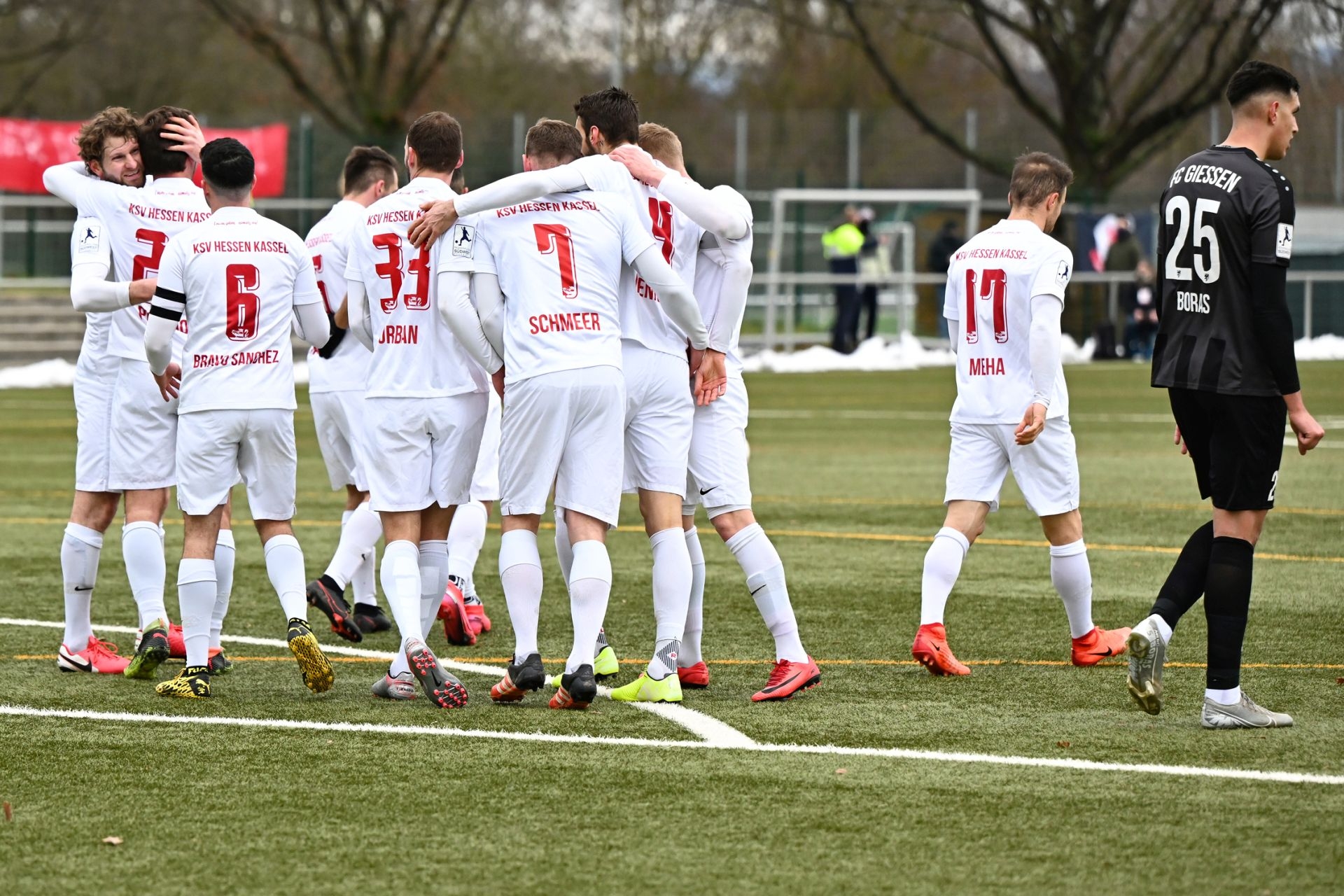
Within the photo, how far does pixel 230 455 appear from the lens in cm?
694

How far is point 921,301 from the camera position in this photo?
33125 millimetres

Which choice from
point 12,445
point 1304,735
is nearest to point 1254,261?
point 1304,735

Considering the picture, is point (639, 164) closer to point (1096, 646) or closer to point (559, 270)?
point (559, 270)

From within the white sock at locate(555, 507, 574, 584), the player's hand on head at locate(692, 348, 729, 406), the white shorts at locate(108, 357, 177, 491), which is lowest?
the white sock at locate(555, 507, 574, 584)

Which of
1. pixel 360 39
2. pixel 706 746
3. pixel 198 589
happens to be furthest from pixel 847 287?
pixel 706 746

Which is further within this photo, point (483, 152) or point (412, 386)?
point (483, 152)

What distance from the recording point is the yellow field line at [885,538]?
10602 mm

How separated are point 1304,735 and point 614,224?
276 cm

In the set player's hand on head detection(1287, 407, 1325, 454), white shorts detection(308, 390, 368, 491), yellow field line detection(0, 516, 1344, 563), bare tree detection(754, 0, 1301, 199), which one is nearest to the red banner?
bare tree detection(754, 0, 1301, 199)

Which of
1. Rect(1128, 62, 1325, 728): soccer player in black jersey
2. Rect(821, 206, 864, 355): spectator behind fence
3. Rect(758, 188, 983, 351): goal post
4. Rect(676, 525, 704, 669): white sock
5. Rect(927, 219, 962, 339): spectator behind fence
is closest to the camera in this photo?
Rect(1128, 62, 1325, 728): soccer player in black jersey

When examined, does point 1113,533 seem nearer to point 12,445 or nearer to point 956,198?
point 12,445

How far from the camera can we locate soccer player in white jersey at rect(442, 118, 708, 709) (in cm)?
639

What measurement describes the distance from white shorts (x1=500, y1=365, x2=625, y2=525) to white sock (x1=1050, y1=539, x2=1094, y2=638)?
6.59 ft

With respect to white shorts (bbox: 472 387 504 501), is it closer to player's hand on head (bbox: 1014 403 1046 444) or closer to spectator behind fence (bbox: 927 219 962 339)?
player's hand on head (bbox: 1014 403 1046 444)
